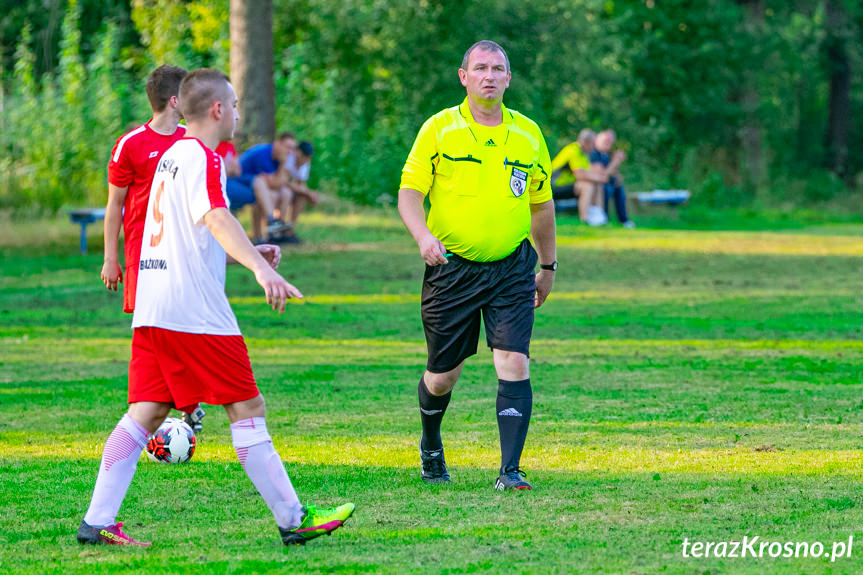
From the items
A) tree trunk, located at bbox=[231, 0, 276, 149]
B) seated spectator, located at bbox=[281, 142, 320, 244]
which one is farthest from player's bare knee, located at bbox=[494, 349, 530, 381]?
tree trunk, located at bbox=[231, 0, 276, 149]

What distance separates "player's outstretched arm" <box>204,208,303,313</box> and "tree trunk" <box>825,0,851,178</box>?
125 feet

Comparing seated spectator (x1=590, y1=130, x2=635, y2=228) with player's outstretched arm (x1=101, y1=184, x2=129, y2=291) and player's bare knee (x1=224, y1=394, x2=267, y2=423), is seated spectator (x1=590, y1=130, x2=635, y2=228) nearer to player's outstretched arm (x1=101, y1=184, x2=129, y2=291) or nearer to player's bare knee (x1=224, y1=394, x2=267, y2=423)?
player's outstretched arm (x1=101, y1=184, x2=129, y2=291)

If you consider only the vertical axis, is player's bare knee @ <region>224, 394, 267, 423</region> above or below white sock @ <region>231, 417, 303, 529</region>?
above

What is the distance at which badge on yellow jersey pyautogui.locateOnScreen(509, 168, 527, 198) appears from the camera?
656 centimetres

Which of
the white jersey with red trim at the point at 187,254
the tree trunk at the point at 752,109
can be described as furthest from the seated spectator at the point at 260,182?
the tree trunk at the point at 752,109

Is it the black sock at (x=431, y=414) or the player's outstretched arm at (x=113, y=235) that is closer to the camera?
the black sock at (x=431, y=414)

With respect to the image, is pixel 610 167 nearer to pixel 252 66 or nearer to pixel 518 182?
pixel 252 66

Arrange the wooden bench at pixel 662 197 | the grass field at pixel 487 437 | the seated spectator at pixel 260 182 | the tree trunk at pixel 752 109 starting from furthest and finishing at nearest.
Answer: the tree trunk at pixel 752 109
the wooden bench at pixel 662 197
the seated spectator at pixel 260 182
the grass field at pixel 487 437

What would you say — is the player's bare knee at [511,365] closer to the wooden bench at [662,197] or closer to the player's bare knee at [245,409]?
the player's bare knee at [245,409]

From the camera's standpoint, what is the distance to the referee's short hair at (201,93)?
17.3 ft

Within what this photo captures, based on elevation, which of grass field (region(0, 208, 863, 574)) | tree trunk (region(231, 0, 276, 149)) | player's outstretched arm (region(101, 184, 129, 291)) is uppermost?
tree trunk (region(231, 0, 276, 149))

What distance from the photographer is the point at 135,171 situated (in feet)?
23.0

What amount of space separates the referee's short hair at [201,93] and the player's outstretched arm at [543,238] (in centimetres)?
211

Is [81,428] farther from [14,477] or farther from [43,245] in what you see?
[43,245]
